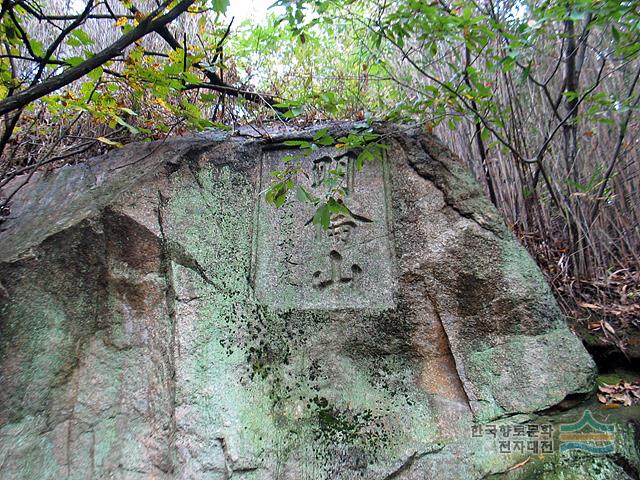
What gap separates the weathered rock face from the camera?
2043mm

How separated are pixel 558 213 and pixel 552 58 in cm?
124

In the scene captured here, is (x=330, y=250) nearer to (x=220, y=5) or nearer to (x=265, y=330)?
(x=265, y=330)

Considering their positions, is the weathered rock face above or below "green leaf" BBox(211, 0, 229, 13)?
below

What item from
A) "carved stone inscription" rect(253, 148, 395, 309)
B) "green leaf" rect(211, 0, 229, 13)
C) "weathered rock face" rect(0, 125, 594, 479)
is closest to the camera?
"green leaf" rect(211, 0, 229, 13)

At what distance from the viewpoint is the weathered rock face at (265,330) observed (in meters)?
2.04

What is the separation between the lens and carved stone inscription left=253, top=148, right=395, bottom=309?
238cm

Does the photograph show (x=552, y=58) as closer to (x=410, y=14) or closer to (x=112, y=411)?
(x=410, y=14)

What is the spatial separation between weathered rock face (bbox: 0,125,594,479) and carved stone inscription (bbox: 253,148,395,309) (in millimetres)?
11

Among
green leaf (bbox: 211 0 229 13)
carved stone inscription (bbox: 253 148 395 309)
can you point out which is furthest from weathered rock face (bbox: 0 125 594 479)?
green leaf (bbox: 211 0 229 13)

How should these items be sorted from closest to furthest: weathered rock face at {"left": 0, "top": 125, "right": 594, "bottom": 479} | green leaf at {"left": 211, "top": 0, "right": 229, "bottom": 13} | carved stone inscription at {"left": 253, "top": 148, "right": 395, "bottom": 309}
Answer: green leaf at {"left": 211, "top": 0, "right": 229, "bottom": 13}, weathered rock face at {"left": 0, "top": 125, "right": 594, "bottom": 479}, carved stone inscription at {"left": 253, "top": 148, "right": 395, "bottom": 309}

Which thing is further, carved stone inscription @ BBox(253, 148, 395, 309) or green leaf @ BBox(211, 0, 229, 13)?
carved stone inscription @ BBox(253, 148, 395, 309)

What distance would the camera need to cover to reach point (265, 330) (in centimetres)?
233

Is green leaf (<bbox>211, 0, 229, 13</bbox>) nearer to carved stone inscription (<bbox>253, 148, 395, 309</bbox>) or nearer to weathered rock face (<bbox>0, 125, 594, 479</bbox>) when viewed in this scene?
carved stone inscription (<bbox>253, 148, 395, 309</bbox>)

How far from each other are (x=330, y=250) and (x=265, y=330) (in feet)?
1.92
